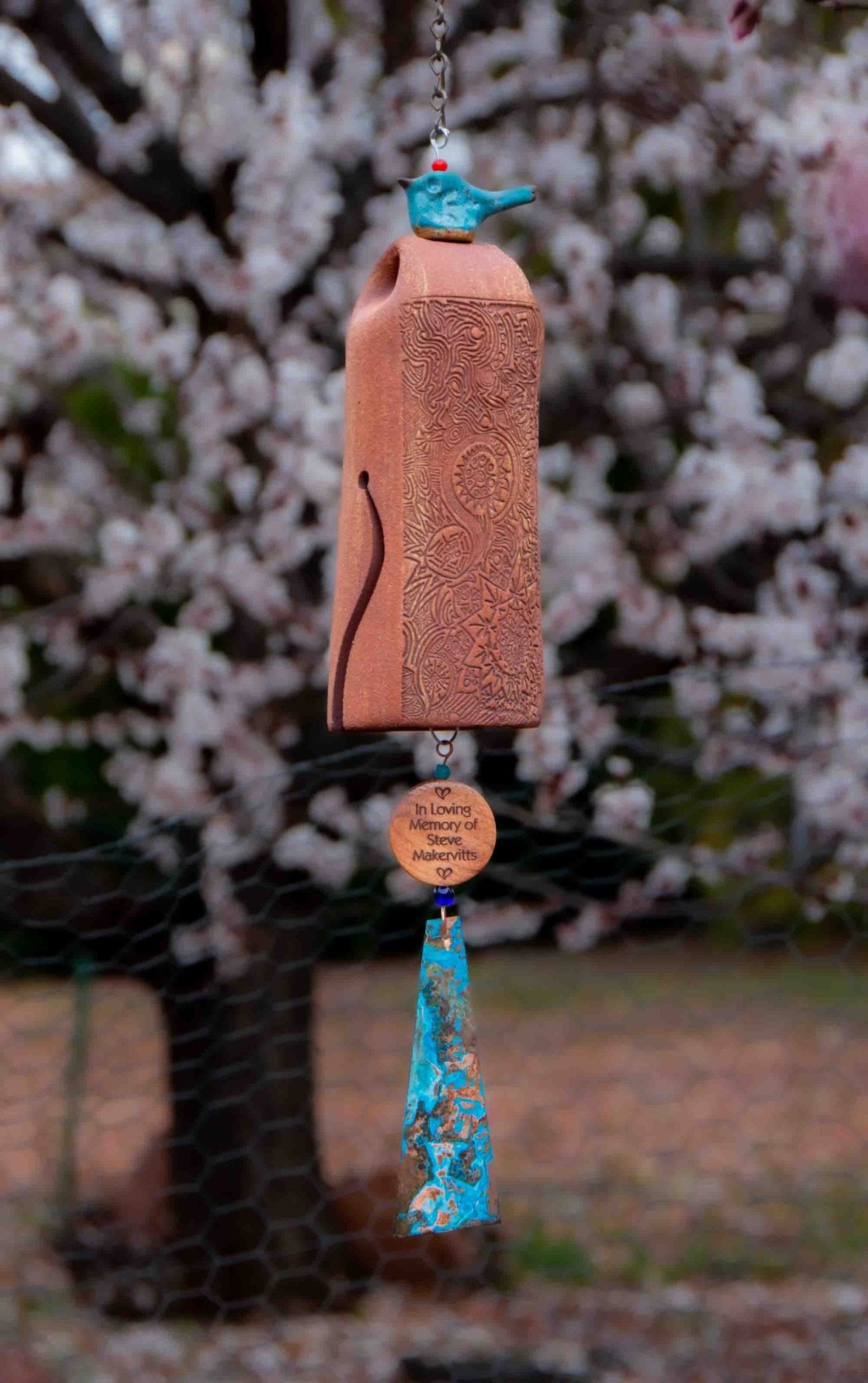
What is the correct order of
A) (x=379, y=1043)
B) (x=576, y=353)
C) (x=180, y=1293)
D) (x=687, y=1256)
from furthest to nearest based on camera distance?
(x=379, y=1043)
(x=687, y=1256)
(x=576, y=353)
(x=180, y=1293)

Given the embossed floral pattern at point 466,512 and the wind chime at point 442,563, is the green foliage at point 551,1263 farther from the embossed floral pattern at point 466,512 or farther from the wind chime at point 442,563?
the embossed floral pattern at point 466,512

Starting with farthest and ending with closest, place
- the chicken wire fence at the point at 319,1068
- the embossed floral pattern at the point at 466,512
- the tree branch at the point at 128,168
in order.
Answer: the tree branch at the point at 128,168 < the chicken wire fence at the point at 319,1068 < the embossed floral pattern at the point at 466,512

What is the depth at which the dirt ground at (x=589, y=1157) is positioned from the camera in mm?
2934

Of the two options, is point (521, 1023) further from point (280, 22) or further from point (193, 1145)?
point (280, 22)

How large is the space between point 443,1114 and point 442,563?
488 mm

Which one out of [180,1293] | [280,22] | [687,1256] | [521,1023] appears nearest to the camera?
[180,1293]

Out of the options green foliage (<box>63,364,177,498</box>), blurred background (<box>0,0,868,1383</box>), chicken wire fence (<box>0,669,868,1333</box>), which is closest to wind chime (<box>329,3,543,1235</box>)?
chicken wire fence (<box>0,669,868,1333</box>)

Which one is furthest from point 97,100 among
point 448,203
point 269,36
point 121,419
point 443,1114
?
point 443,1114

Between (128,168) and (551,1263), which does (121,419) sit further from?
(551,1263)

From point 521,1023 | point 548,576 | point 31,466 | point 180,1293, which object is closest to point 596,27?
point 548,576

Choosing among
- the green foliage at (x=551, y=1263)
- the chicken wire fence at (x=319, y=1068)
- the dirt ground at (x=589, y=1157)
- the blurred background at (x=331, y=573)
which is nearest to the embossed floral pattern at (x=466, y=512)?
the chicken wire fence at (x=319, y=1068)

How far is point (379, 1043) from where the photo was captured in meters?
6.49

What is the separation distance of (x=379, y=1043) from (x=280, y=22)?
452 cm

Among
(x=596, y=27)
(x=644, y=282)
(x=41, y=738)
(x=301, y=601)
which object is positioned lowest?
(x=41, y=738)
